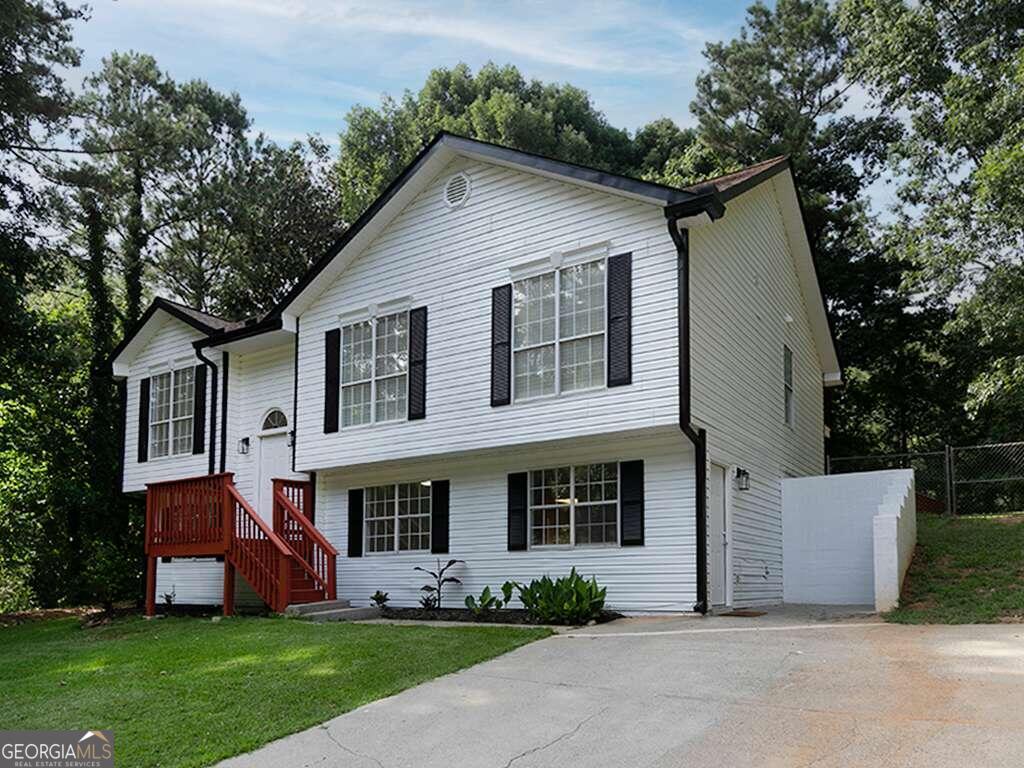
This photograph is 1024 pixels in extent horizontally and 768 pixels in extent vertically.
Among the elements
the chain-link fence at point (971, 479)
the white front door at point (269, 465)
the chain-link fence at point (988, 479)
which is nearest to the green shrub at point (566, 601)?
the white front door at point (269, 465)

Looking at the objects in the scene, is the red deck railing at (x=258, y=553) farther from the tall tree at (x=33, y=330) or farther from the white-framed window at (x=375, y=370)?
the tall tree at (x=33, y=330)

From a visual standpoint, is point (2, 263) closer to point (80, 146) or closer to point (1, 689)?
point (80, 146)

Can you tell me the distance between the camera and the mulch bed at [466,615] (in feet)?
38.3

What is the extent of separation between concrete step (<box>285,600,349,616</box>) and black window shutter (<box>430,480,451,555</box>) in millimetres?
1638

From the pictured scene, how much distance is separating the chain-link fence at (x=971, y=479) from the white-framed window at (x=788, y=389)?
177 inches

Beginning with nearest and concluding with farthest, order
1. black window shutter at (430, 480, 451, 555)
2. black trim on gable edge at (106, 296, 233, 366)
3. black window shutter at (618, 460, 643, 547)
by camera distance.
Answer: black window shutter at (618, 460, 643, 547) → black window shutter at (430, 480, 451, 555) → black trim on gable edge at (106, 296, 233, 366)

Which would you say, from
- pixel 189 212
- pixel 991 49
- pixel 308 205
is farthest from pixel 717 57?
pixel 189 212

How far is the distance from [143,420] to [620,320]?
1154cm

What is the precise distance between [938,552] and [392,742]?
36.9 feet

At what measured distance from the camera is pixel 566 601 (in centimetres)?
1129

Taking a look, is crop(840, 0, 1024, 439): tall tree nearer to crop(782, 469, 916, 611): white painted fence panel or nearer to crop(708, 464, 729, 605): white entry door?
crop(782, 469, 916, 611): white painted fence panel

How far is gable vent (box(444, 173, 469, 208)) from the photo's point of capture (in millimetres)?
13938

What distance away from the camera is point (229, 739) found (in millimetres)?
6531

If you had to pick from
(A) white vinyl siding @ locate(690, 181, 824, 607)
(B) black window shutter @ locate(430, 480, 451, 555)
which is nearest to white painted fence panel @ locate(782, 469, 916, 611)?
(A) white vinyl siding @ locate(690, 181, 824, 607)
